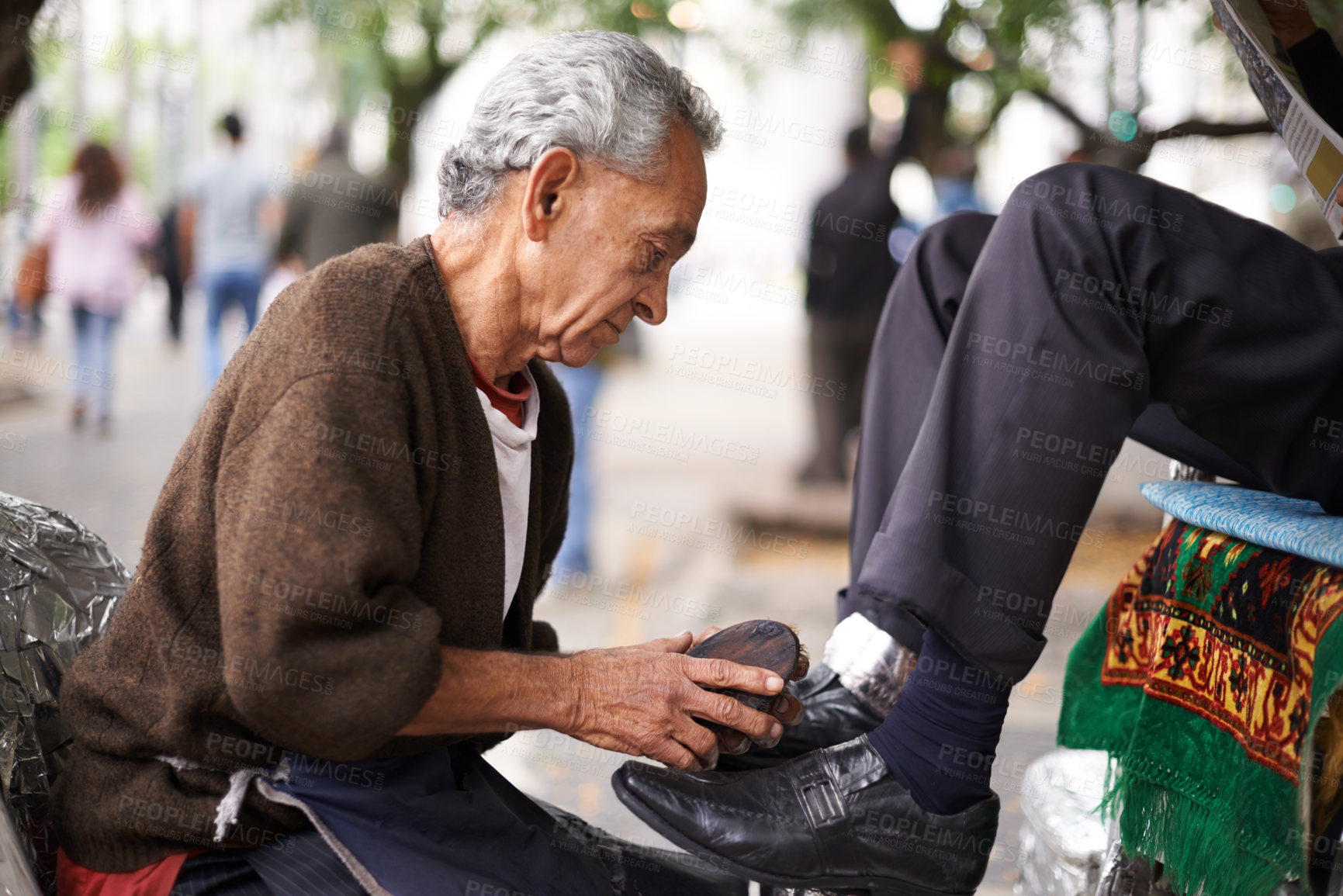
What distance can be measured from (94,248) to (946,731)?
773 cm

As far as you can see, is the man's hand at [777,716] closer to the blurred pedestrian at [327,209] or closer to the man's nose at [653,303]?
the man's nose at [653,303]

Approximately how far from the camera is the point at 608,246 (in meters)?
1.34

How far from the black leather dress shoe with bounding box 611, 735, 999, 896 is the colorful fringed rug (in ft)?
1.08

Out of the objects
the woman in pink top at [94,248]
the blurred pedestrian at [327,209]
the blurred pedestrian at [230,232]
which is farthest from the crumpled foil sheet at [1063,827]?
the woman in pink top at [94,248]

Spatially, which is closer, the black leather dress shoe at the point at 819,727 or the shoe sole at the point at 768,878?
the shoe sole at the point at 768,878

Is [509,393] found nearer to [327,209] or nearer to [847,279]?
[327,209]

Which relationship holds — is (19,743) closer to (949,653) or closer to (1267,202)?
(949,653)

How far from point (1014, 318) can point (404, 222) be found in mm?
8526

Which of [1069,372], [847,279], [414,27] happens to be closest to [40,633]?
[1069,372]

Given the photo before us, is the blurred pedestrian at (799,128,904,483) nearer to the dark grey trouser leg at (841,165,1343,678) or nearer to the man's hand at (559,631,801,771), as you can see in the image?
the dark grey trouser leg at (841,165,1343,678)

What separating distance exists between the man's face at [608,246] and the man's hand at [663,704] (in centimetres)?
39

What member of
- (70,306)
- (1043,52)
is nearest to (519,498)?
(1043,52)

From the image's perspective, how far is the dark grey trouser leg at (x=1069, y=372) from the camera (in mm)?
1323

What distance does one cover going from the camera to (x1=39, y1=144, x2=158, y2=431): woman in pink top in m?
7.48
